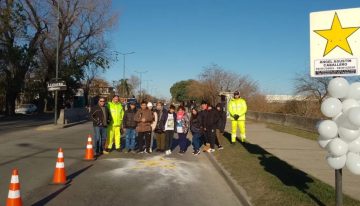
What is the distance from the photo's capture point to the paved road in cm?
824

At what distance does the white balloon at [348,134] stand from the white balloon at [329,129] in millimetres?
79

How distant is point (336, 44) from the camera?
6641 mm

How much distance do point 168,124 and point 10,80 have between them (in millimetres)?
32276

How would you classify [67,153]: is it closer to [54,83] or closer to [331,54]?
[331,54]

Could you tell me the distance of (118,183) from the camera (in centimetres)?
978

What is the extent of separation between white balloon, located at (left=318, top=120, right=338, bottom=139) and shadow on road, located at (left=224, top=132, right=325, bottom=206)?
1.65 m

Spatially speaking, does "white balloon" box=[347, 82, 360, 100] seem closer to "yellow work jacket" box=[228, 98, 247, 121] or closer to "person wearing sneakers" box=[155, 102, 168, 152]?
"yellow work jacket" box=[228, 98, 247, 121]

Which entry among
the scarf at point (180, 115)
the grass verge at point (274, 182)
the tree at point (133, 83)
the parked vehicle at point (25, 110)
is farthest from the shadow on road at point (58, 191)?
the tree at point (133, 83)

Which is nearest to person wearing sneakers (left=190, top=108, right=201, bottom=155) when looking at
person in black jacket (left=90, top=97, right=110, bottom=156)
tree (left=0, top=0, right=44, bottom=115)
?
person in black jacket (left=90, top=97, right=110, bottom=156)

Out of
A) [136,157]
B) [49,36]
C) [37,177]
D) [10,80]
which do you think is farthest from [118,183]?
[49,36]

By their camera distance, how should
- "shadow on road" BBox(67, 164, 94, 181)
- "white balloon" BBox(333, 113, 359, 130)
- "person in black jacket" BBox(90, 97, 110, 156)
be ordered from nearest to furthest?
"white balloon" BBox(333, 113, 359, 130)
"shadow on road" BBox(67, 164, 94, 181)
"person in black jacket" BBox(90, 97, 110, 156)

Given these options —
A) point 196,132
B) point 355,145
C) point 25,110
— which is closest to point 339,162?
point 355,145

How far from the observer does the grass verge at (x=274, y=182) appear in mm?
7793

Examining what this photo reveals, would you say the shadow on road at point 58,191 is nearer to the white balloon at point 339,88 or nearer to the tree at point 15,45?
Result: the white balloon at point 339,88
